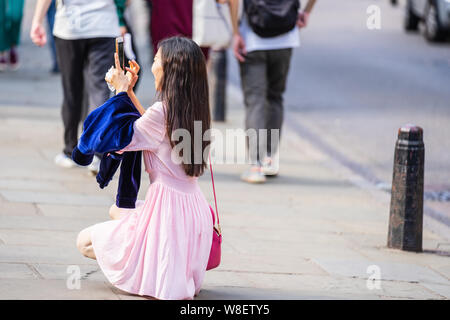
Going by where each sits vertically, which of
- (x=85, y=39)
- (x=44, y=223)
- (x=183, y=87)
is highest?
(x=183, y=87)

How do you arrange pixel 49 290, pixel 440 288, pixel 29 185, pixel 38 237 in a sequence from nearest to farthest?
pixel 49 290 < pixel 440 288 < pixel 38 237 < pixel 29 185

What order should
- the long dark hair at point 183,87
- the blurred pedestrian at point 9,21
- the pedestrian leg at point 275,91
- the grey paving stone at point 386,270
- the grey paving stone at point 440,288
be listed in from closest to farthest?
1. the long dark hair at point 183,87
2. the grey paving stone at point 440,288
3. the grey paving stone at point 386,270
4. the pedestrian leg at point 275,91
5. the blurred pedestrian at point 9,21

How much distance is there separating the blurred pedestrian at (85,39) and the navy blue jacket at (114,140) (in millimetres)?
2508

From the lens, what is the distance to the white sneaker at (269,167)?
7.53m

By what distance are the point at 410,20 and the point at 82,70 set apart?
47.1ft

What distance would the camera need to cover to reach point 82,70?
7082 mm

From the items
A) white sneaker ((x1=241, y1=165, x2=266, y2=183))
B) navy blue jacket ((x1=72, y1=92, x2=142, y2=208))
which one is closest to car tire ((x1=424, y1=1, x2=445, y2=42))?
white sneaker ((x1=241, y1=165, x2=266, y2=183))

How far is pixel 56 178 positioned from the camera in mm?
7023

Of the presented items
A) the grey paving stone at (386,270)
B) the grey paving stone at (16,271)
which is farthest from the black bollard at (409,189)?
the grey paving stone at (16,271)

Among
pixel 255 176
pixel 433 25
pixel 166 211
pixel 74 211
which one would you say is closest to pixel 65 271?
pixel 166 211

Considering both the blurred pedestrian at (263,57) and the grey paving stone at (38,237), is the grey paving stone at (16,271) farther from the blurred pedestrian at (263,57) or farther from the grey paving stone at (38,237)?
the blurred pedestrian at (263,57)

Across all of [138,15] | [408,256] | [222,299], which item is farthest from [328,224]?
[138,15]

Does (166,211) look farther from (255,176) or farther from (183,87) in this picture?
(255,176)

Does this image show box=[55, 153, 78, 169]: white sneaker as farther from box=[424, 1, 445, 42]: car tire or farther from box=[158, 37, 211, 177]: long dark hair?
box=[424, 1, 445, 42]: car tire
